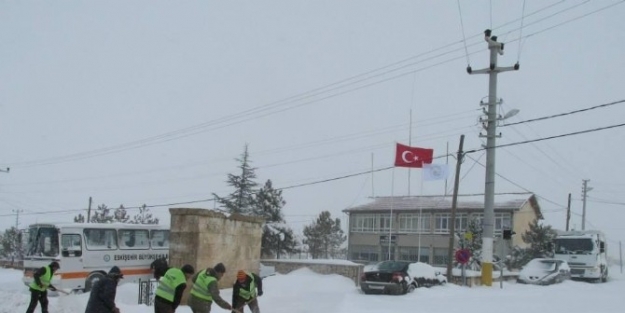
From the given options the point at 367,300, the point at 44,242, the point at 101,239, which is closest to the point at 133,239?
the point at 101,239

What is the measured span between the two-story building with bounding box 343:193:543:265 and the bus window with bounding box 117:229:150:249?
31.7 m

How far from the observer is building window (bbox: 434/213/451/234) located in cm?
5569

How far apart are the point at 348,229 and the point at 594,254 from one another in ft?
103

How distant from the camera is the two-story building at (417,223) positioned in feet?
175

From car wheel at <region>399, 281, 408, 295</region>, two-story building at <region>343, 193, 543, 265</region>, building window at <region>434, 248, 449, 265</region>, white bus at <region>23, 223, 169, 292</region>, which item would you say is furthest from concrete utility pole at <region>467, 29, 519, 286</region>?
building window at <region>434, 248, 449, 265</region>

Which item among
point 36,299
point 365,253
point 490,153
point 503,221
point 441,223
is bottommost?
point 365,253

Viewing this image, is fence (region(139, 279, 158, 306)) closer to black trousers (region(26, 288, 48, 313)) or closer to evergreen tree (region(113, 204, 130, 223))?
black trousers (region(26, 288, 48, 313))

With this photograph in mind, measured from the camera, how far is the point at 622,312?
15.9 meters

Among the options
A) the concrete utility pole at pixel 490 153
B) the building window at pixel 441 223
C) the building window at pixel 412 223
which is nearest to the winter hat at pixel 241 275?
the concrete utility pole at pixel 490 153

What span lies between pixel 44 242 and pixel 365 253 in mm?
41683

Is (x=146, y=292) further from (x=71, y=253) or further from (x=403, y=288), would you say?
(x=403, y=288)

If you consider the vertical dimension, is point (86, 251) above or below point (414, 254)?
above

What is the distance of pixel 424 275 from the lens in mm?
23578

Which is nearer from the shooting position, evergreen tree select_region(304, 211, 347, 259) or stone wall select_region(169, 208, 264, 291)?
stone wall select_region(169, 208, 264, 291)
